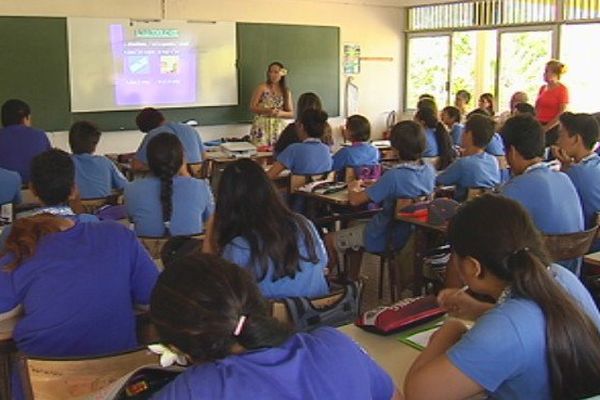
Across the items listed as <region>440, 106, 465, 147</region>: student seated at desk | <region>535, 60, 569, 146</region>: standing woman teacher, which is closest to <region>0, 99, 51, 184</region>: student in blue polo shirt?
<region>440, 106, 465, 147</region>: student seated at desk

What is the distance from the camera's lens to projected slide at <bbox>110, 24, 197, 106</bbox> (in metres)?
8.51

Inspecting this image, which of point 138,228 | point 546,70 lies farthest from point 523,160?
point 546,70

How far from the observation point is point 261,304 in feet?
4.78

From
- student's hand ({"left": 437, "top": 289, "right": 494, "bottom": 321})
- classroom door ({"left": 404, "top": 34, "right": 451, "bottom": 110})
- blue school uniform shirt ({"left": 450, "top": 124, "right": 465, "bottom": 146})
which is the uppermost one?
classroom door ({"left": 404, "top": 34, "right": 451, "bottom": 110})

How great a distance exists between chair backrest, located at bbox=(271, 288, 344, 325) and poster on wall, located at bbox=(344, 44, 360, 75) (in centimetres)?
794

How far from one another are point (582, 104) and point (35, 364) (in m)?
8.26

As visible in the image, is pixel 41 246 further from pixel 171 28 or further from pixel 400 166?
pixel 171 28

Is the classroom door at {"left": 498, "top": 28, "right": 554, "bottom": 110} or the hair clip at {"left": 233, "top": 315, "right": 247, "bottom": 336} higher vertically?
the classroom door at {"left": 498, "top": 28, "right": 554, "bottom": 110}

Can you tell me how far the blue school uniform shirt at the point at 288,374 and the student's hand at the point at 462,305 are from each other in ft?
2.14

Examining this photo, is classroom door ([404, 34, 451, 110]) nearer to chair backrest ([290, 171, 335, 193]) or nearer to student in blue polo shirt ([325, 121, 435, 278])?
chair backrest ([290, 171, 335, 193])

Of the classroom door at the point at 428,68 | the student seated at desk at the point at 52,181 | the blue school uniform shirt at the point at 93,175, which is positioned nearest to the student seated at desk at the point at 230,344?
the student seated at desk at the point at 52,181

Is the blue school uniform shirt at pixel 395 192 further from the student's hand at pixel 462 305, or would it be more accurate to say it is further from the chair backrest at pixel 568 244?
the student's hand at pixel 462 305

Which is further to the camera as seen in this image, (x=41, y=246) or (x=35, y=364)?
(x=41, y=246)

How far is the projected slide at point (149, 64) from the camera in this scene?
27.0ft
